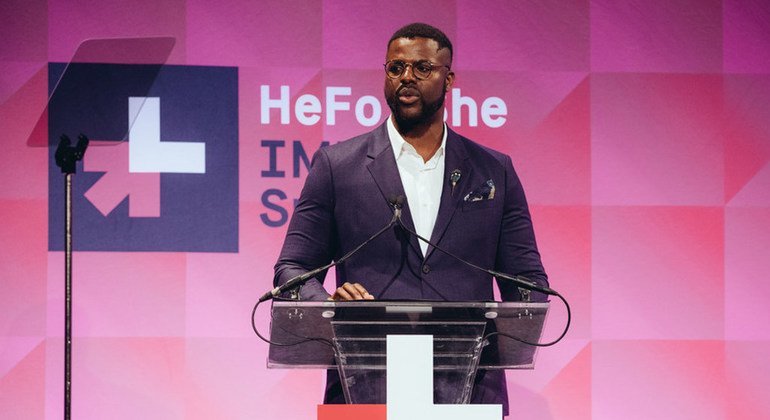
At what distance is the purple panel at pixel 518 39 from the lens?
4.05m

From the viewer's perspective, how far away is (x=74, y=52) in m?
3.94

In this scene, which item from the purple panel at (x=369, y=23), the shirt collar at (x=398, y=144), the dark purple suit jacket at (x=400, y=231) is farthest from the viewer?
the purple panel at (x=369, y=23)

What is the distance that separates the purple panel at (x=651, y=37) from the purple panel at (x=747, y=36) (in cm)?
8

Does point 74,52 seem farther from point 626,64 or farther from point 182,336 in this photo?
point 626,64

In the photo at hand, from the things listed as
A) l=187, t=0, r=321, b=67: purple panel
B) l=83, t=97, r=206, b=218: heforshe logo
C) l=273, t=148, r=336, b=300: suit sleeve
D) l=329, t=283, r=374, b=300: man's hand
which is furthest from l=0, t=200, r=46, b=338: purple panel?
l=329, t=283, r=374, b=300: man's hand

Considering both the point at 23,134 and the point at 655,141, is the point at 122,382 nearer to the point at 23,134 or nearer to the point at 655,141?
the point at 23,134

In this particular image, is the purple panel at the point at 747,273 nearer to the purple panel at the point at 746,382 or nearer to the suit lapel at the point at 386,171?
the purple panel at the point at 746,382

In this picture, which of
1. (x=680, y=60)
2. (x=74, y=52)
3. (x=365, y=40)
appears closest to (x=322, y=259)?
(x=365, y=40)

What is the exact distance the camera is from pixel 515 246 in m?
2.83

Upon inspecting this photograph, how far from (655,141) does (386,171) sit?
66.8 inches

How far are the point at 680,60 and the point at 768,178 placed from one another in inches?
25.0

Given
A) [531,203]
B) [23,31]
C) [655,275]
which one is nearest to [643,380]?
[655,275]

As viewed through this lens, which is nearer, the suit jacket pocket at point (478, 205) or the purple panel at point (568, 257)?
the suit jacket pocket at point (478, 205)

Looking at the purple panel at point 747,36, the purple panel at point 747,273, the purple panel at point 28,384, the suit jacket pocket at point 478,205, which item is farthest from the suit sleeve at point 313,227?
the purple panel at point 747,36
